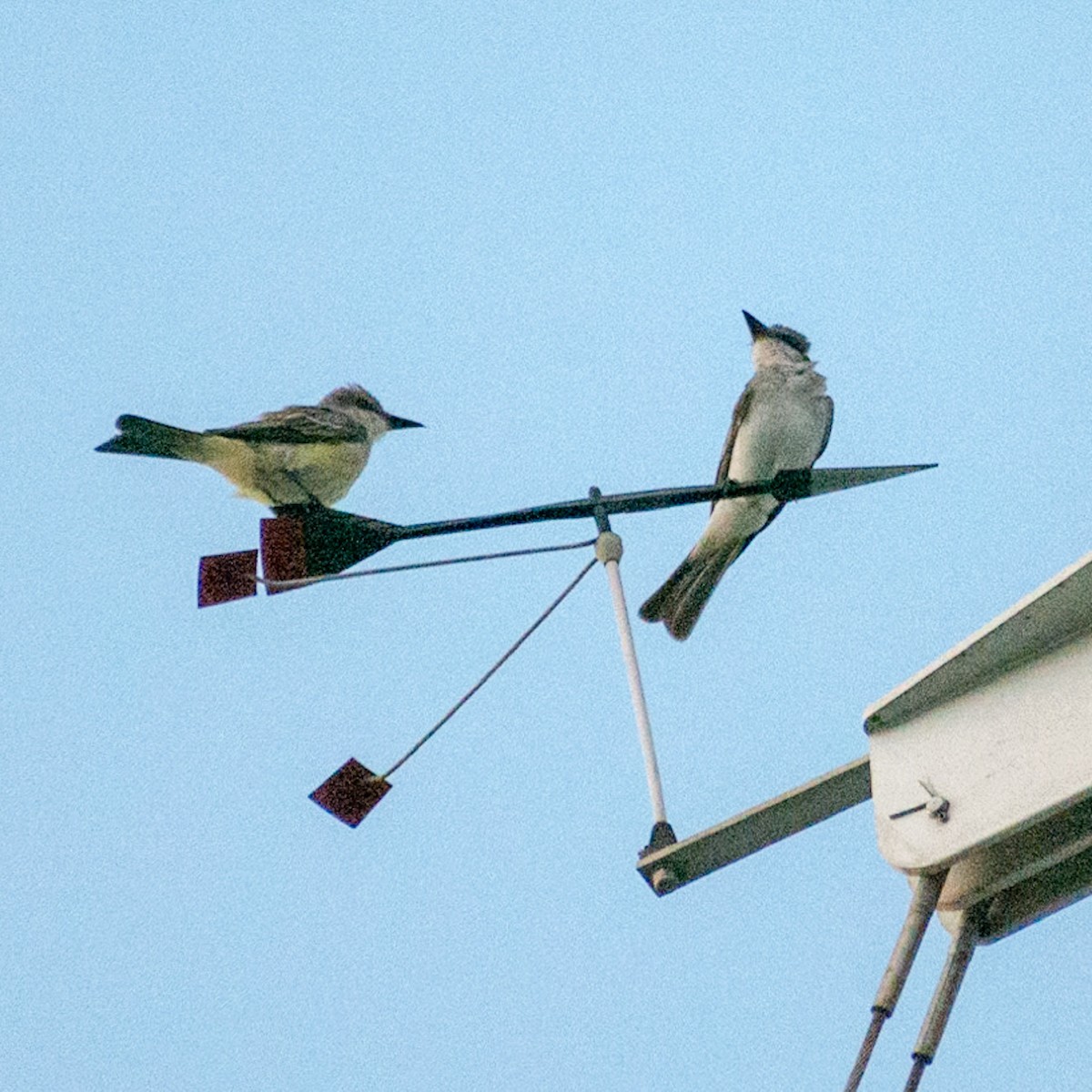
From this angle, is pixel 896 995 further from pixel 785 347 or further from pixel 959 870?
pixel 785 347

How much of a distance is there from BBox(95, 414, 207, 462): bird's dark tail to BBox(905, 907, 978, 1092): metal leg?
331cm

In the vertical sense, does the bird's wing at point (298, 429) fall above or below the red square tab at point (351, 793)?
above

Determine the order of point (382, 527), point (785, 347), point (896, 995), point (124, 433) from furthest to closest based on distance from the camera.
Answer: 1. point (785, 347)
2. point (124, 433)
3. point (382, 527)
4. point (896, 995)

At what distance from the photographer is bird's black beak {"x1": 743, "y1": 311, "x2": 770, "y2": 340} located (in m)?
8.29

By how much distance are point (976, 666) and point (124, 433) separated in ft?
11.3

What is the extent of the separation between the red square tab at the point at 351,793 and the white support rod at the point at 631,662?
57cm

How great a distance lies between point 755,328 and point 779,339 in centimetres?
18

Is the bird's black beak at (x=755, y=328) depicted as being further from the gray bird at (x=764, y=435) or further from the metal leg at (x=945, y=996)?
the metal leg at (x=945, y=996)

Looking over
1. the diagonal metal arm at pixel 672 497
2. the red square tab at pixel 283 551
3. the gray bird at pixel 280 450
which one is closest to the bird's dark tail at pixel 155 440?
the gray bird at pixel 280 450

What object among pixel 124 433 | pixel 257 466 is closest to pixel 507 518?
pixel 124 433

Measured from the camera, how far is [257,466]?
627 centimetres

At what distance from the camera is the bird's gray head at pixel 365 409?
7402 millimetres

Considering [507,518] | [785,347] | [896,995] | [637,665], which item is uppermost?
Result: [785,347]

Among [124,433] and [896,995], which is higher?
[124,433]
